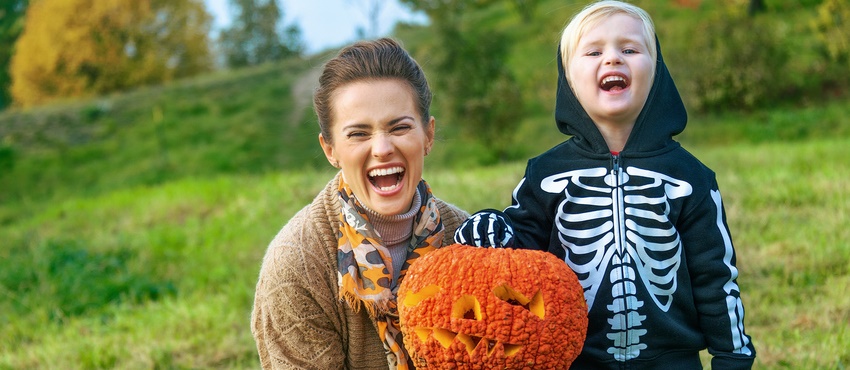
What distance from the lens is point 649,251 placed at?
2578 millimetres

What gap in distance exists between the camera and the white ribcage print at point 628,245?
258 centimetres

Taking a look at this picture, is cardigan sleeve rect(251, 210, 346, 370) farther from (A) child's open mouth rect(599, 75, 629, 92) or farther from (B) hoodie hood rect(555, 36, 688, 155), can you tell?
(A) child's open mouth rect(599, 75, 629, 92)

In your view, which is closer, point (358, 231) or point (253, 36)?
point (358, 231)

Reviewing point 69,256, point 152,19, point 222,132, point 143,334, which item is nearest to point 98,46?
point 152,19

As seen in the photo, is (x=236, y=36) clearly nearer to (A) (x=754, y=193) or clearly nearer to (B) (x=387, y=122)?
(A) (x=754, y=193)

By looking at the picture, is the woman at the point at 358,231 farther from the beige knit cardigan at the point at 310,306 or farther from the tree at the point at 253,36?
the tree at the point at 253,36

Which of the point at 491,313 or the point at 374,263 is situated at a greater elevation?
the point at 374,263

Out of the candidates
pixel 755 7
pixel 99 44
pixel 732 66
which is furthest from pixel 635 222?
pixel 99 44

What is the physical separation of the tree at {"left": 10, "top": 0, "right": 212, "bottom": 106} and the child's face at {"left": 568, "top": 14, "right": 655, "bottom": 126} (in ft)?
80.3

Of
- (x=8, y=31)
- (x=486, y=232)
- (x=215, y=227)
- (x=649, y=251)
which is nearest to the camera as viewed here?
(x=486, y=232)

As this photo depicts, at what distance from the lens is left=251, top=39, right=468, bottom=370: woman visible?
2.73 metres

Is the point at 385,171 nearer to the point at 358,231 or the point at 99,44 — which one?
the point at 358,231

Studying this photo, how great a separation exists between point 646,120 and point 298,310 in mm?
1439

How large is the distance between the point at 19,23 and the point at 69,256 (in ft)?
90.0
